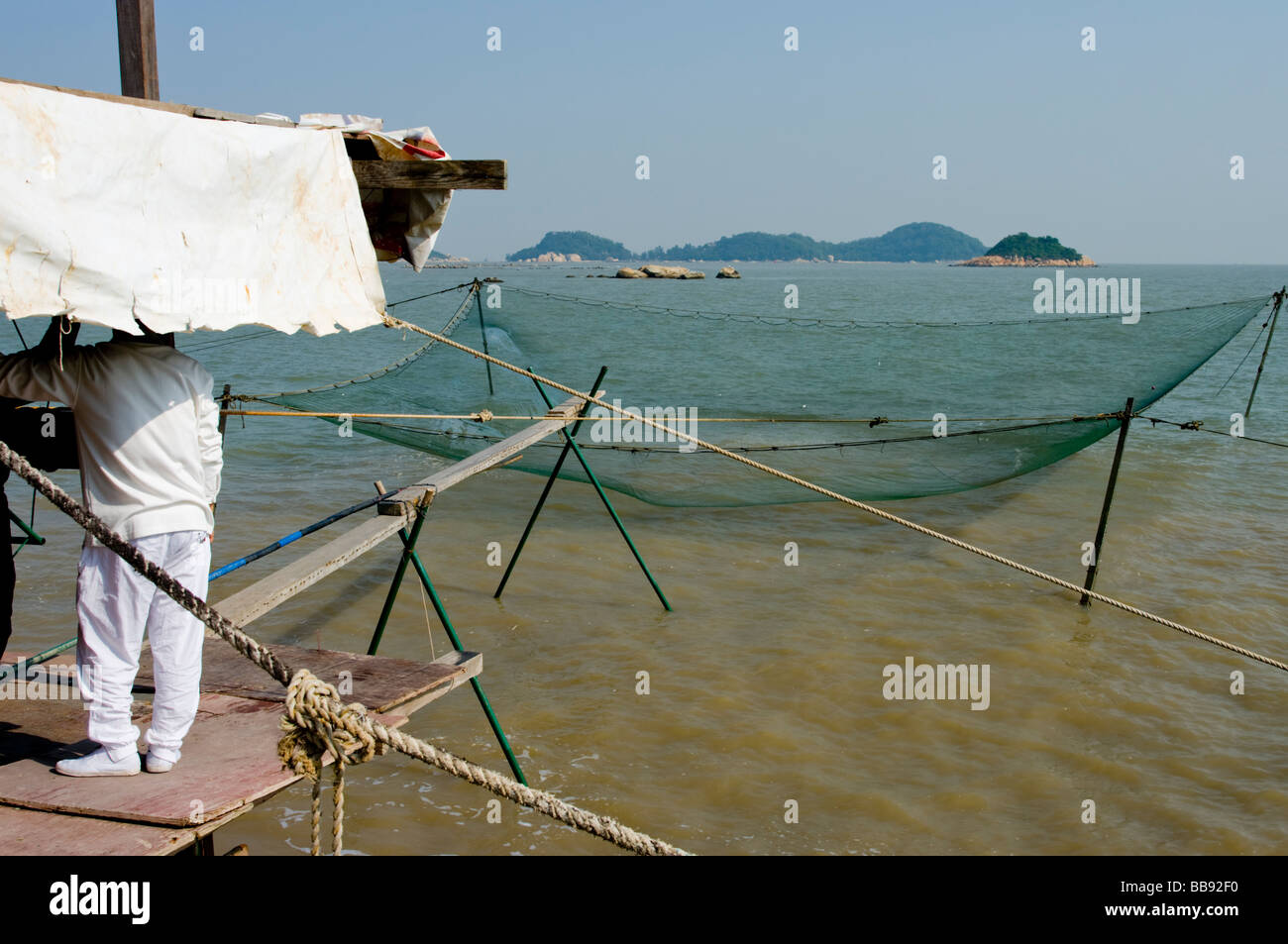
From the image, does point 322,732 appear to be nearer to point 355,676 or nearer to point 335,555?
point 355,676

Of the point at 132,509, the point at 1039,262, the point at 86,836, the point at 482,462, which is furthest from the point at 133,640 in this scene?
the point at 1039,262

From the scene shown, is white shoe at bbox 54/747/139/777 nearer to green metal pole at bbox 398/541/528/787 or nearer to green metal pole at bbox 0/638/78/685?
green metal pole at bbox 0/638/78/685

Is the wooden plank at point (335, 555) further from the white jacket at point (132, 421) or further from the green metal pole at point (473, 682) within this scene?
the white jacket at point (132, 421)

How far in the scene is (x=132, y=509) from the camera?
2.50 m

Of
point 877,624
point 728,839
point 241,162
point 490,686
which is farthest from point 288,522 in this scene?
point 241,162

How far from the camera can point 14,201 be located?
2070 mm

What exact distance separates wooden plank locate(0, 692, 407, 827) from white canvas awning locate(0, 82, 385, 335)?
1173 mm

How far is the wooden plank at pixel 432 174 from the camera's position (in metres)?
3.18

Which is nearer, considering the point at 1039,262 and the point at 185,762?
Result: the point at 185,762

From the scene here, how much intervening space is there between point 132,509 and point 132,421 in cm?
23

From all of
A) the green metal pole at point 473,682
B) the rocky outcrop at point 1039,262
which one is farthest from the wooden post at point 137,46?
the rocky outcrop at point 1039,262

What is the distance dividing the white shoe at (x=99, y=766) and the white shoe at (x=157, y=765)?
0.12 feet

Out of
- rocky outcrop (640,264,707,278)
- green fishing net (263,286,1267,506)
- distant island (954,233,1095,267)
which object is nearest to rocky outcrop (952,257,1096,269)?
distant island (954,233,1095,267)
